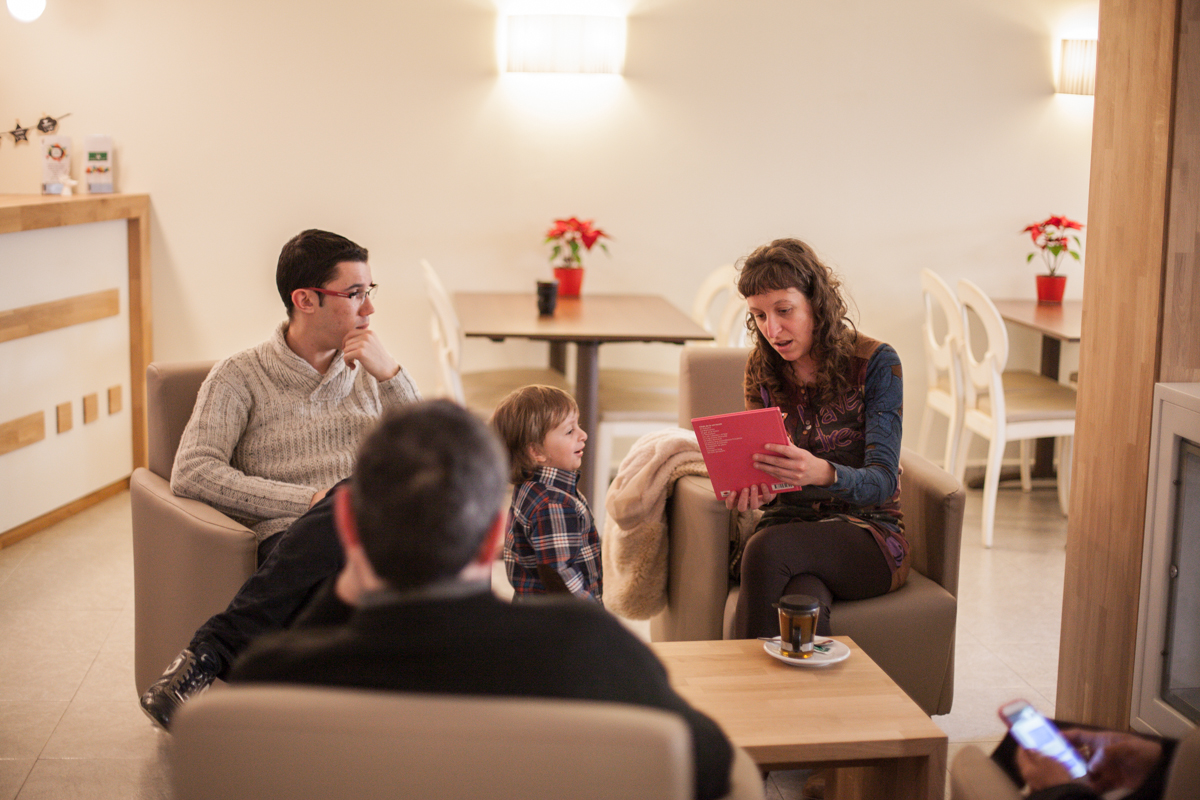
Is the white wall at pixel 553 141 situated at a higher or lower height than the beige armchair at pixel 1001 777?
higher

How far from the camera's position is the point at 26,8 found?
4254 millimetres

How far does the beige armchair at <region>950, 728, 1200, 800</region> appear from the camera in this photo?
1165 millimetres

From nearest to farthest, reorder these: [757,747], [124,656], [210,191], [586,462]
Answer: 1. [757,747]
2. [124,656]
3. [586,462]
4. [210,191]

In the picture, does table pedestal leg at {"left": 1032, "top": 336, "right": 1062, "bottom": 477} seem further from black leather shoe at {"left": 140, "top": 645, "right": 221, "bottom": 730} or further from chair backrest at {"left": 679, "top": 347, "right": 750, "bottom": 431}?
black leather shoe at {"left": 140, "top": 645, "right": 221, "bottom": 730}

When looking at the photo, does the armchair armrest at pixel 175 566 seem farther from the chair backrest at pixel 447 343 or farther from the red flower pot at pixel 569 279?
the red flower pot at pixel 569 279

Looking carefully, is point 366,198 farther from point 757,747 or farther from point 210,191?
point 757,747

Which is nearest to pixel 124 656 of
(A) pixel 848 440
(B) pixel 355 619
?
(A) pixel 848 440

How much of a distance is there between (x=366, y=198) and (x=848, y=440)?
9.39ft

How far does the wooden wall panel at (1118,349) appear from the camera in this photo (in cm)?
208

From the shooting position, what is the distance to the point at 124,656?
2910 millimetres

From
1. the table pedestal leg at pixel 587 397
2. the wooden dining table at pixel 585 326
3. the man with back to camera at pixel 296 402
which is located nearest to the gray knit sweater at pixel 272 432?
the man with back to camera at pixel 296 402

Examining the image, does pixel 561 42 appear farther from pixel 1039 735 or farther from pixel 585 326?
pixel 1039 735

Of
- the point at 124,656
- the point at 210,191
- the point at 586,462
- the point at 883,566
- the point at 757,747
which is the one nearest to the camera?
the point at 757,747

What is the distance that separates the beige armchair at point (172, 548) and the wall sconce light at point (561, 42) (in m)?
2.42
